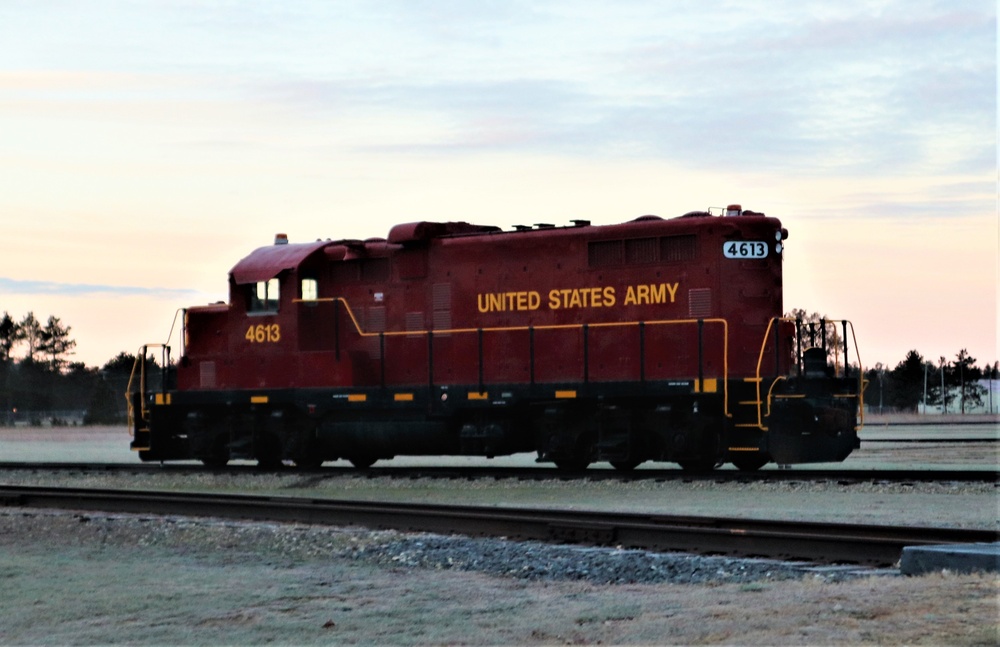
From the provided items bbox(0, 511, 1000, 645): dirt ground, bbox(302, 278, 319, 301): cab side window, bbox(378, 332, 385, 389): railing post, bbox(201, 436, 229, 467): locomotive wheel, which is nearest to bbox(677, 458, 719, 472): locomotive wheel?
bbox(378, 332, 385, 389): railing post

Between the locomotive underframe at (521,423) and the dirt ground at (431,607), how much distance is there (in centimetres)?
929

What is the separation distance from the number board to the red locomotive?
15mm

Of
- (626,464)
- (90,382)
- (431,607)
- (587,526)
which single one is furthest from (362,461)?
(90,382)

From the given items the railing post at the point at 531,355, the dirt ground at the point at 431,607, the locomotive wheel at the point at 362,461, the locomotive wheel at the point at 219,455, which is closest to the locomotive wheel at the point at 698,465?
the railing post at the point at 531,355

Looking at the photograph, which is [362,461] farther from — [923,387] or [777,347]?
[923,387]

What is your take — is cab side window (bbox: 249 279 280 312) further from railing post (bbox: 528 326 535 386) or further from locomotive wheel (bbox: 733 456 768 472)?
locomotive wheel (bbox: 733 456 768 472)

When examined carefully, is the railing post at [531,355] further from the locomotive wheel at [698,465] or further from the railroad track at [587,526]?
the railroad track at [587,526]

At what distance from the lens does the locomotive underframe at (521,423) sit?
1934 cm

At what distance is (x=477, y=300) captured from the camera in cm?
2198

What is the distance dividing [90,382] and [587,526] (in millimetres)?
99742

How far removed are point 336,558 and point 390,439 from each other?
1080cm

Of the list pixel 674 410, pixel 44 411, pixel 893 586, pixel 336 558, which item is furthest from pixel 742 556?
pixel 44 411

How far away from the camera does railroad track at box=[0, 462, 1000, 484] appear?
18.4m

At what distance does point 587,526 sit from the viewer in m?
12.4
